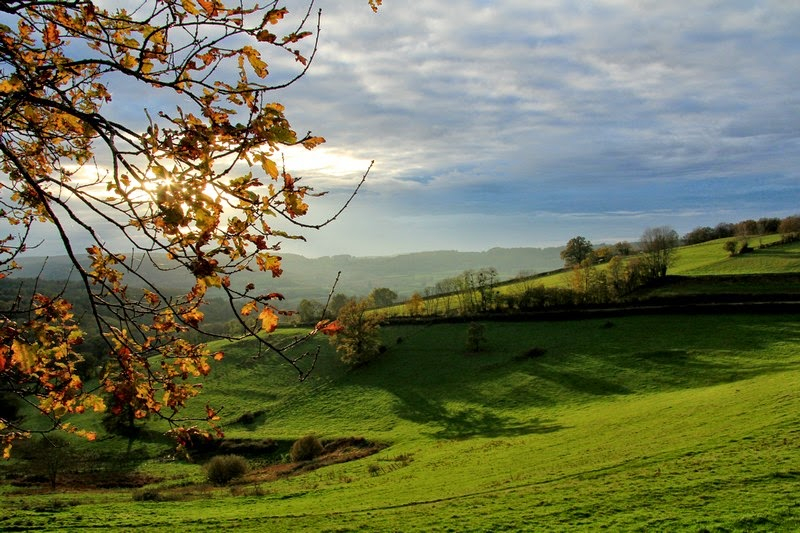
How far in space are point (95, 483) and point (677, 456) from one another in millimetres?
46108

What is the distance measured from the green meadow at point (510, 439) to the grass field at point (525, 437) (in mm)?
153

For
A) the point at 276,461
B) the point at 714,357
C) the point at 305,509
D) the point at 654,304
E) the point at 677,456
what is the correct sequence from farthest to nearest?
the point at 654,304, the point at 714,357, the point at 276,461, the point at 305,509, the point at 677,456

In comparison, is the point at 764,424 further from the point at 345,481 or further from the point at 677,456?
the point at 345,481

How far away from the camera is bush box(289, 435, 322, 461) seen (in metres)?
43.9

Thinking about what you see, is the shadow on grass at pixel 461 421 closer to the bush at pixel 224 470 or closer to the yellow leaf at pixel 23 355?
the bush at pixel 224 470

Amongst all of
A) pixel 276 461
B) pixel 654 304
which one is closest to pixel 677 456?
pixel 276 461

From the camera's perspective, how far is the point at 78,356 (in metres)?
6.51

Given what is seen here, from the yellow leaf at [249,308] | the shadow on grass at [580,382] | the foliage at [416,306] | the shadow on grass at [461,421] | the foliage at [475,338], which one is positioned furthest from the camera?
the foliage at [416,306]

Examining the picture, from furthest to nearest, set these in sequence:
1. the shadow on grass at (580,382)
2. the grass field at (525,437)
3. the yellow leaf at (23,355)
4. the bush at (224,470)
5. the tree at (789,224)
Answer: the tree at (789,224) < the shadow on grass at (580,382) < the bush at (224,470) < the grass field at (525,437) < the yellow leaf at (23,355)

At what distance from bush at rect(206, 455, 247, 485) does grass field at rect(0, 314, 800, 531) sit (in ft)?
5.14

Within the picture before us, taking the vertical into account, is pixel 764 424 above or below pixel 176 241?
below

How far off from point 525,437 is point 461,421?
11566mm

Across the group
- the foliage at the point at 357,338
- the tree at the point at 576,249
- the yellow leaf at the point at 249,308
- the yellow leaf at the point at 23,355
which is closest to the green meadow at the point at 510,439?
the yellow leaf at the point at 249,308

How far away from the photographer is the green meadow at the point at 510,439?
1761 cm
